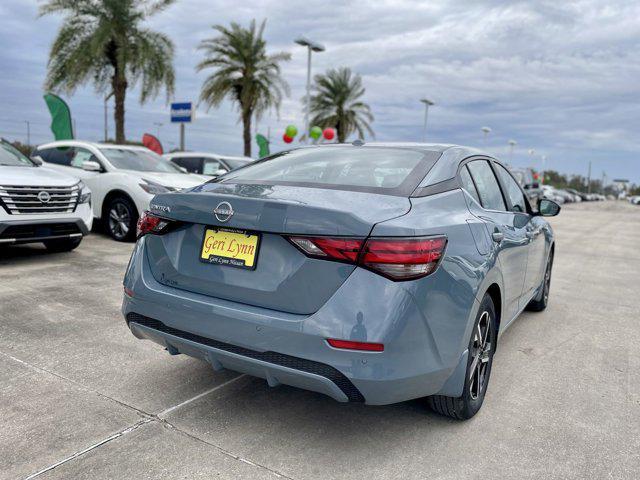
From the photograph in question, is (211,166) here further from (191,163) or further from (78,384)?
(78,384)

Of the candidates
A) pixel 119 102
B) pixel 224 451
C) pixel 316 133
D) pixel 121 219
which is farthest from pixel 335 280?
pixel 316 133

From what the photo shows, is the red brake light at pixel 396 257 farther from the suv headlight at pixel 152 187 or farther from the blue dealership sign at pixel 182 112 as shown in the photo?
the blue dealership sign at pixel 182 112

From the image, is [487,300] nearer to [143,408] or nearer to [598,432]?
[598,432]

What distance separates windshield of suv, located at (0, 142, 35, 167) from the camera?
23.9 feet

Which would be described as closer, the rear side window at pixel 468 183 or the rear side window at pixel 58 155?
the rear side window at pixel 468 183

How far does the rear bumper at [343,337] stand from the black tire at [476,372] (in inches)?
7.9

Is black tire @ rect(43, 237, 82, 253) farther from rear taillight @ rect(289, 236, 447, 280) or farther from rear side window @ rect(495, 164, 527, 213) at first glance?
rear taillight @ rect(289, 236, 447, 280)

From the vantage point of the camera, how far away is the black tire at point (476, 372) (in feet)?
9.80

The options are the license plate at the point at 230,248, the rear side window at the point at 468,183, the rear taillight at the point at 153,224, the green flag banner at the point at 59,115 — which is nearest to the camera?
the license plate at the point at 230,248

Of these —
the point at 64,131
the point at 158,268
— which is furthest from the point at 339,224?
the point at 64,131

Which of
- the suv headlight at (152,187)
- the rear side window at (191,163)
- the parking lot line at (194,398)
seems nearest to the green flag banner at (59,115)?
the rear side window at (191,163)

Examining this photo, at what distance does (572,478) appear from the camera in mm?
2586

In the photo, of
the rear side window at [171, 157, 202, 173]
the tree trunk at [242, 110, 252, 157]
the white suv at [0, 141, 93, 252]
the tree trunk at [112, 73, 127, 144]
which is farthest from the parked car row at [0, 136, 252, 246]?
the tree trunk at [242, 110, 252, 157]

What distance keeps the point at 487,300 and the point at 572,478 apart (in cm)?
97
